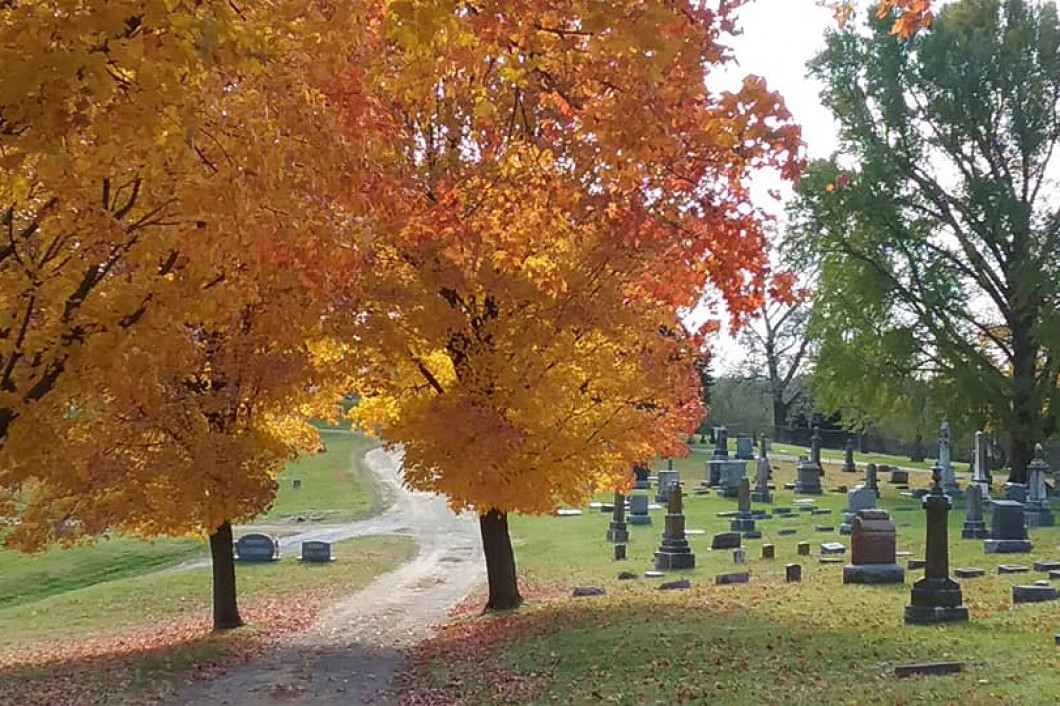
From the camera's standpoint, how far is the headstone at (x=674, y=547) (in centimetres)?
2083

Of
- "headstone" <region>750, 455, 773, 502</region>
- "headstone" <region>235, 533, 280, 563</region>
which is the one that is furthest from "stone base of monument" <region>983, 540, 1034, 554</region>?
"headstone" <region>235, 533, 280, 563</region>

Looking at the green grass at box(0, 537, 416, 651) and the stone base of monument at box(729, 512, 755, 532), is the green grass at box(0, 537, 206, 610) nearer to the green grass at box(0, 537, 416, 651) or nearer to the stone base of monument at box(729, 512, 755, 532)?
the green grass at box(0, 537, 416, 651)

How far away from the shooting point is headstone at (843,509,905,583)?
49.1 feet

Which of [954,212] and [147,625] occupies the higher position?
[954,212]

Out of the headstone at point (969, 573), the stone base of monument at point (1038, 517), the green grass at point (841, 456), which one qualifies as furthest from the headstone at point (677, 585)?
the green grass at point (841, 456)

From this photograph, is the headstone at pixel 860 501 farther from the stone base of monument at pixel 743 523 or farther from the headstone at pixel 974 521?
the stone base of monument at pixel 743 523

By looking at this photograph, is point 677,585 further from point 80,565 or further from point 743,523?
point 80,565

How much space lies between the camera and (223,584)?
16250 mm

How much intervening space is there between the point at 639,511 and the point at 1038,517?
1091 cm

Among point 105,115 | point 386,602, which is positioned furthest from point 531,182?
point 386,602

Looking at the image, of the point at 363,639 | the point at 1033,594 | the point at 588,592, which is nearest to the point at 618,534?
the point at 588,592

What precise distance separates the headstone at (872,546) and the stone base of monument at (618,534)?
12.2 m

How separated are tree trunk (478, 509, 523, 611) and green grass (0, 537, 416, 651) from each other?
261 inches

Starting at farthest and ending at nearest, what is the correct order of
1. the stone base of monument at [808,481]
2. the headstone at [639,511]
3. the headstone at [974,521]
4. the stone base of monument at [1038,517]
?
1. the stone base of monument at [808,481]
2. the headstone at [639,511]
3. the stone base of monument at [1038,517]
4. the headstone at [974,521]
